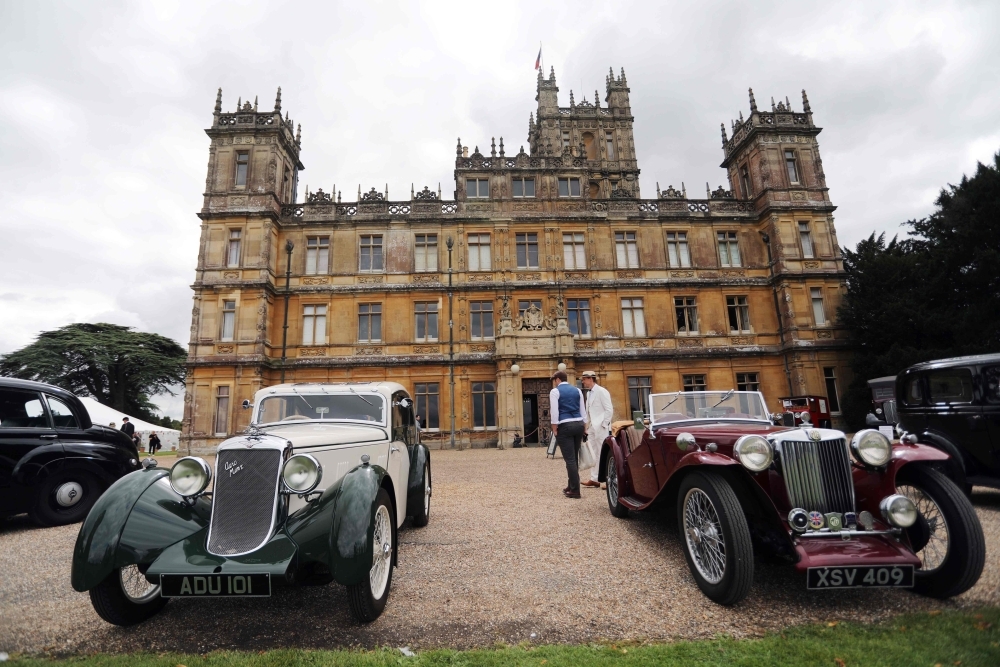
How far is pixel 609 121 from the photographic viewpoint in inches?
1438

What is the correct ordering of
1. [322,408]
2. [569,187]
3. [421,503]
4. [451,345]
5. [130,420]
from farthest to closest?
1. [130,420]
2. [569,187]
3. [451,345]
4. [421,503]
5. [322,408]

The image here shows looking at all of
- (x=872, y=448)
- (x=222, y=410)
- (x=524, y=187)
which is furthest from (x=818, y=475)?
(x=222, y=410)

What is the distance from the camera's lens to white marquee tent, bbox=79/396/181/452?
2363cm

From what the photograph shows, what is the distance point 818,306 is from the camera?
22531mm

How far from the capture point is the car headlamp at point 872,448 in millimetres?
3607

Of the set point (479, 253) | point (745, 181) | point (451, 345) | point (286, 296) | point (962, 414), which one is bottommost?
point (962, 414)

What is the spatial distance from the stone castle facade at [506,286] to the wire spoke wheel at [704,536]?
53.1 ft

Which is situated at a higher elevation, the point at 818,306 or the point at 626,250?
the point at 626,250

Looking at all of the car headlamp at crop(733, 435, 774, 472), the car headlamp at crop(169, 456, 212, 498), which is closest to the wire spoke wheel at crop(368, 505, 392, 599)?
the car headlamp at crop(169, 456, 212, 498)

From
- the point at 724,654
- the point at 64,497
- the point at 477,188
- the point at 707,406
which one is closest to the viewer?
the point at 724,654

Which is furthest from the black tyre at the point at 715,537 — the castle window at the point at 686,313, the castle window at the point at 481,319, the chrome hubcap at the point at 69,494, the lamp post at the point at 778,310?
the lamp post at the point at 778,310

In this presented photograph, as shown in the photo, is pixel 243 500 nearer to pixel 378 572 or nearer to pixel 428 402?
pixel 378 572

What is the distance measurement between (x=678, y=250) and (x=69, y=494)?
23872mm

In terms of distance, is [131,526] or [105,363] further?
[105,363]
